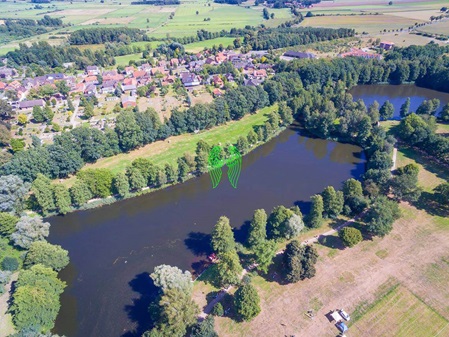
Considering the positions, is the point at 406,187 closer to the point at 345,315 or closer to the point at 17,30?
the point at 345,315

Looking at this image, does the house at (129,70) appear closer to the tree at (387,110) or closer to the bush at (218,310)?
the tree at (387,110)

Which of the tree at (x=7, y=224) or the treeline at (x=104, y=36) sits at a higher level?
the treeline at (x=104, y=36)

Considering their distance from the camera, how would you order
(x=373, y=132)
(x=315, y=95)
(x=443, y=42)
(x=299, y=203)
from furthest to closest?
(x=443, y=42) < (x=315, y=95) < (x=373, y=132) < (x=299, y=203)

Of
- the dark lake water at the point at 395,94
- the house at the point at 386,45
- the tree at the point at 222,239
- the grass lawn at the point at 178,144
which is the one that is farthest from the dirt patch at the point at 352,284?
the house at the point at 386,45

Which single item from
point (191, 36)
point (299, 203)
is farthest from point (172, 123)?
point (191, 36)

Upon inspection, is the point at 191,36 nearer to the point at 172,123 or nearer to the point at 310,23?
the point at 310,23
